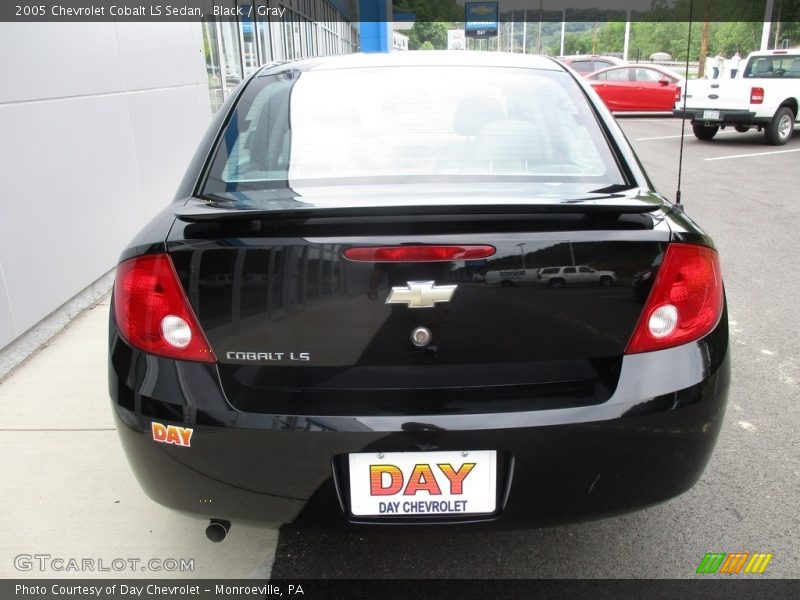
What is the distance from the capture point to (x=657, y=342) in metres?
1.79

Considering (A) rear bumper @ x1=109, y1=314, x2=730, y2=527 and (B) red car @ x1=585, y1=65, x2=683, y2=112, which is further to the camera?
(B) red car @ x1=585, y1=65, x2=683, y2=112

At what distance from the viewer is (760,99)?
12.9 meters

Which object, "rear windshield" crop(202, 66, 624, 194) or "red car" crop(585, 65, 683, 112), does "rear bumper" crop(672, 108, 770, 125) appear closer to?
"red car" crop(585, 65, 683, 112)

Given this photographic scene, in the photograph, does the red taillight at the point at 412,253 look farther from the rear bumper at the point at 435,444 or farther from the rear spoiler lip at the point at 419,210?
the rear bumper at the point at 435,444

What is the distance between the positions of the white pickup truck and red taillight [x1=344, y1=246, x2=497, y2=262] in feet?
42.4

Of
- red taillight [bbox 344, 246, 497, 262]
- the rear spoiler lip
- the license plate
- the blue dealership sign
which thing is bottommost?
the license plate

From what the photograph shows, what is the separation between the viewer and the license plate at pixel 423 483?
172cm

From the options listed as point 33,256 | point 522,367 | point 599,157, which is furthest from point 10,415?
point 599,157

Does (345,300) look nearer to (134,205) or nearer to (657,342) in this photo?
(657,342)

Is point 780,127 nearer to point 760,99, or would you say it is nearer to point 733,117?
point 760,99

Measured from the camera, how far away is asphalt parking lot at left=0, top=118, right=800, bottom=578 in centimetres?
224

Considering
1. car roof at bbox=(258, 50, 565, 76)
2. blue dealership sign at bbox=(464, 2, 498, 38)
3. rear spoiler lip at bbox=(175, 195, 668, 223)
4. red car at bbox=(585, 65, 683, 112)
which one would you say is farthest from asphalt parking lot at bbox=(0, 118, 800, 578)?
blue dealership sign at bbox=(464, 2, 498, 38)

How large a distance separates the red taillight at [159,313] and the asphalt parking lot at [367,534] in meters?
0.58

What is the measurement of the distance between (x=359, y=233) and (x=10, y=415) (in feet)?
8.07
